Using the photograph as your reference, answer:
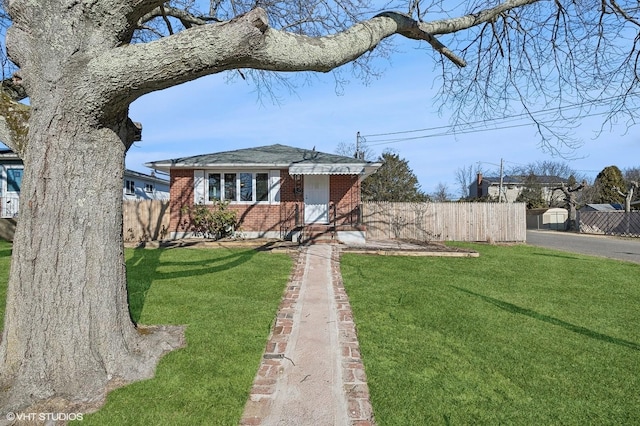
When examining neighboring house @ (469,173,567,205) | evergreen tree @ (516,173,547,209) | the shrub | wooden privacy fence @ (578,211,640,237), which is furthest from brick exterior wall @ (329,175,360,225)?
neighboring house @ (469,173,567,205)

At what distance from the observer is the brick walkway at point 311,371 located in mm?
3047

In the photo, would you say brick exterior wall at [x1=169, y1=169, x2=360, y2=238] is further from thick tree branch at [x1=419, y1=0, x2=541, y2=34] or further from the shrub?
thick tree branch at [x1=419, y1=0, x2=541, y2=34]

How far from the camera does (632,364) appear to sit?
162 inches

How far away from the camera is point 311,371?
3.81 metres

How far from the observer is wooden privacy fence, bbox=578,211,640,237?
29.2 metres

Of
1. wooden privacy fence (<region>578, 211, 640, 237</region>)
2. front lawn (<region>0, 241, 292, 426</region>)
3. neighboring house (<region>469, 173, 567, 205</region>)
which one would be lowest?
front lawn (<region>0, 241, 292, 426</region>)

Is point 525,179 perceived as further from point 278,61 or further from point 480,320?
point 278,61

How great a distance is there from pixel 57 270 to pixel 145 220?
44.7ft

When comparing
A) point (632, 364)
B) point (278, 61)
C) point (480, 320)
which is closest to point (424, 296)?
point (480, 320)

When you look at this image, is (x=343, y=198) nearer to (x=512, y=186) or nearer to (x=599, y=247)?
(x=599, y=247)

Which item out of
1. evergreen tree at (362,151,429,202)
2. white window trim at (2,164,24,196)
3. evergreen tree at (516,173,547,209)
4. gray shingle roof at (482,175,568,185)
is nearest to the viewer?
white window trim at (2,164,24,196)

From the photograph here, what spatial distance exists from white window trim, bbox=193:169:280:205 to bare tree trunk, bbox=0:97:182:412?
12.4 meters

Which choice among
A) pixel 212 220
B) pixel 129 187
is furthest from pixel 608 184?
pixel 129 187

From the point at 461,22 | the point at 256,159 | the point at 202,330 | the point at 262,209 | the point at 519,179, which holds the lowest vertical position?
the point at 202,330
